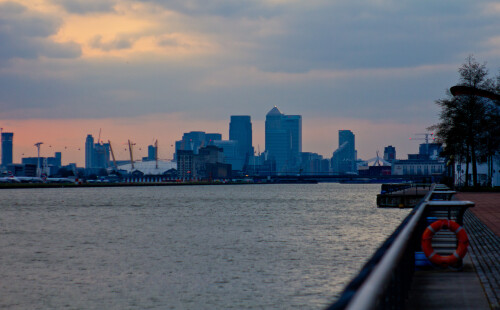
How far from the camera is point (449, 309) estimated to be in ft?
43.8

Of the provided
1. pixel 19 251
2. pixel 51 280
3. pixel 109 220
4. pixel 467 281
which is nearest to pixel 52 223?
pixel 109 220

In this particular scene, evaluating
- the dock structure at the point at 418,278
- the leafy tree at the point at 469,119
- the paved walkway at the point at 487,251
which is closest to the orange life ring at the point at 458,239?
the dock structure at the point at 418,278

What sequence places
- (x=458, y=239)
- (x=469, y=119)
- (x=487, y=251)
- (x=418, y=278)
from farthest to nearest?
(x=469, y=119)
(x=487, y=251)
(x=458, y=239)
(x=418, y=278)

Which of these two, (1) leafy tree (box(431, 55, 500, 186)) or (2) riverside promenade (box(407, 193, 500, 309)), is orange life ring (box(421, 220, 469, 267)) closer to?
(2) riverside promenade (box(407, 193, 500, 309))

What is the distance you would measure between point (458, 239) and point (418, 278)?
5.64ft

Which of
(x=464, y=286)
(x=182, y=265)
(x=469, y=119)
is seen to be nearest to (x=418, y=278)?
(x=464, y=286)

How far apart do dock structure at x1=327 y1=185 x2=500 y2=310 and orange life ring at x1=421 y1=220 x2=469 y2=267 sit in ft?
0.71

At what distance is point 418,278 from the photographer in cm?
1684

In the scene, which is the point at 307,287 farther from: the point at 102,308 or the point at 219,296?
the point at 102,308

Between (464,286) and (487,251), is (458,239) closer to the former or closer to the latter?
(464,286)

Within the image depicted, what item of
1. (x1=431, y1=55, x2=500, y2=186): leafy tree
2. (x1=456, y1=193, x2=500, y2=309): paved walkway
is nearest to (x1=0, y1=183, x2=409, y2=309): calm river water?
(x1=456, y1=193, x2=500, y2=309): paved walkway

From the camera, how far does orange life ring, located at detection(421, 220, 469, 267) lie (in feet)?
56.6

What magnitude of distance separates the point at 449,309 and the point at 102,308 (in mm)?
15829

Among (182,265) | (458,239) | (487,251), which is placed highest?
(458,239)
